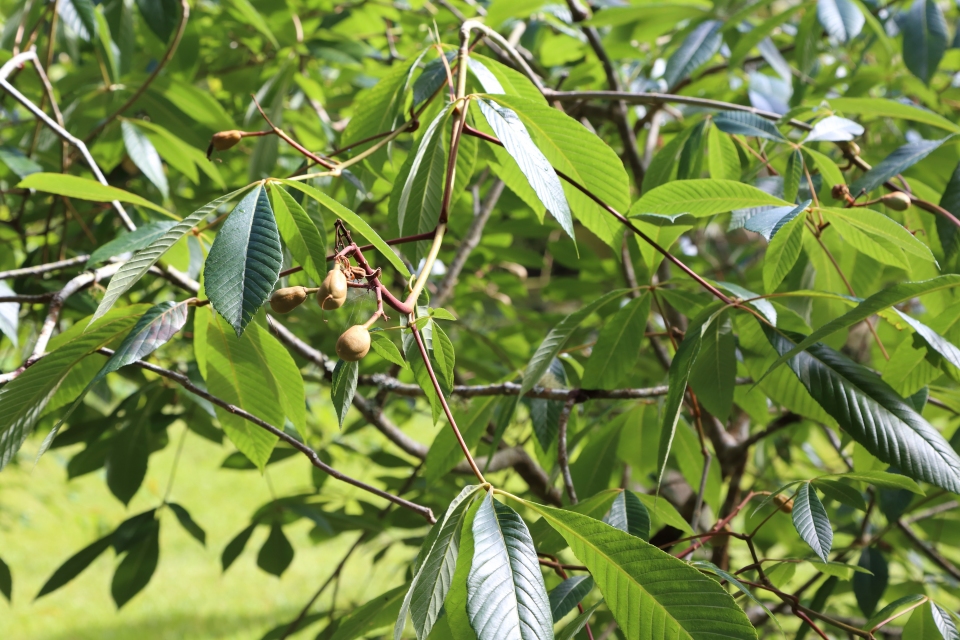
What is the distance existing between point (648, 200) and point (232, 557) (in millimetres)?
940

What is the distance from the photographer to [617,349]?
71 centimetres

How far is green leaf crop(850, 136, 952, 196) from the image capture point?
683mm

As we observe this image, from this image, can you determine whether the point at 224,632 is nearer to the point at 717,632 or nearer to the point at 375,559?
the point at 375,559

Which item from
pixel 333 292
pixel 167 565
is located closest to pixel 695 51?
pixel 333 292

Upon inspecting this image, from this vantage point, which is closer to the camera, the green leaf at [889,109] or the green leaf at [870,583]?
the green leaf at [889,109]

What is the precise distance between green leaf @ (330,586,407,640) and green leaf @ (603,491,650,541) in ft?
0.61

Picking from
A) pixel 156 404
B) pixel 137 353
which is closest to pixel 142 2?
pixel 156 404

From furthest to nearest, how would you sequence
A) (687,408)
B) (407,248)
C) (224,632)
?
1. (224,632)
2. (687,408)
3. (407,248)

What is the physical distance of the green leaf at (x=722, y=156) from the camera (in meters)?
0.78

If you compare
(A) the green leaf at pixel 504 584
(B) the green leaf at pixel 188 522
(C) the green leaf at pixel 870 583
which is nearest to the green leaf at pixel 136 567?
(B) the green leaf at pixel 188 522

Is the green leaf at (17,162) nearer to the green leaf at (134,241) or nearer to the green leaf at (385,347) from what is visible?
the green leaf at (134,241)

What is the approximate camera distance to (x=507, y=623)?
382 millimetres

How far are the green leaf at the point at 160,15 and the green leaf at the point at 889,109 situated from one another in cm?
82

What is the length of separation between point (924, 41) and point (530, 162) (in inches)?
33.6
